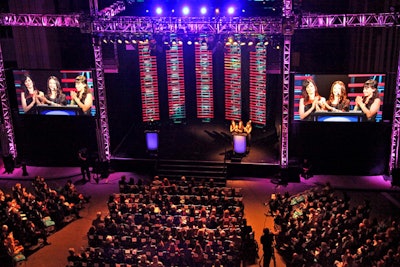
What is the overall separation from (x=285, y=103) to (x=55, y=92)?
407 inches

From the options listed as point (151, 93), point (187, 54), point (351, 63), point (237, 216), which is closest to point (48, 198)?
point (237, 216)

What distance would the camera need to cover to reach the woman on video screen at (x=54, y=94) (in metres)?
24.4

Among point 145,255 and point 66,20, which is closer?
point 145,255

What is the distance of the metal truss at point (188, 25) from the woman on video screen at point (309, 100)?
2.71m

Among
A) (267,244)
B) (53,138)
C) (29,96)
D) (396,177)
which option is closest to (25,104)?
(29,96)

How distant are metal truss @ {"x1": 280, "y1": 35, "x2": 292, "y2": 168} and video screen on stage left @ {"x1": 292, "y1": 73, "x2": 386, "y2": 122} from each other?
0.48 meters

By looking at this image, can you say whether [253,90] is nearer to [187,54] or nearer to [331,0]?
[187,54]

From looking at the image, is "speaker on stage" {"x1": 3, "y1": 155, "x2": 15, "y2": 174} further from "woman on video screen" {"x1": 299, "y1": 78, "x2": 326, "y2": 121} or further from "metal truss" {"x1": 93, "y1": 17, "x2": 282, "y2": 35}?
"woman on video screen" {"x1": 299, "y1": 78, "x2": 326, "y2": 121}

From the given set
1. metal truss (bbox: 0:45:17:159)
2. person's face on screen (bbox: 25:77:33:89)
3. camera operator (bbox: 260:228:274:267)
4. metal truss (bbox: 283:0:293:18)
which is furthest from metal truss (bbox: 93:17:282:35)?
camera operator (bbox: 260:228:274:267)

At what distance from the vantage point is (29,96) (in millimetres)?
24938

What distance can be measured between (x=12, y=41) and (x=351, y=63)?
16.5 meters

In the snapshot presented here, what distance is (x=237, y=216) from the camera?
1905 cm

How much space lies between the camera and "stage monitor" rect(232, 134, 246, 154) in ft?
79.3

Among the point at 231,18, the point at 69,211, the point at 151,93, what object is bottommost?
the point at 69,211
